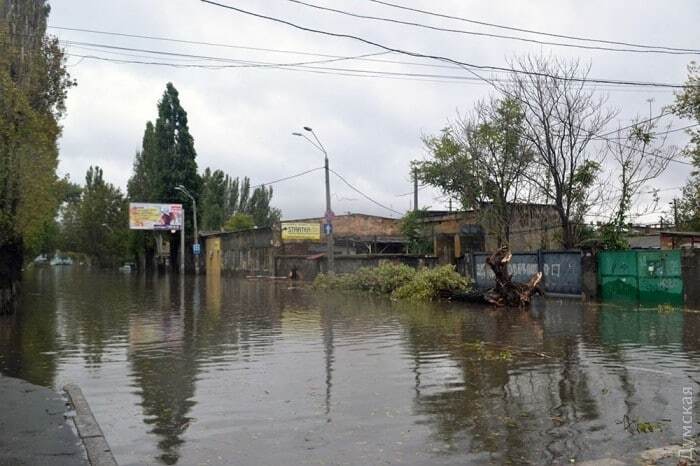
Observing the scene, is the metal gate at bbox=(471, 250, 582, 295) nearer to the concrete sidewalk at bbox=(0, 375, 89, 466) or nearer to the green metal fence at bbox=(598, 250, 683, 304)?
the green metal fence at bbox=(598, 250, 683, 304)

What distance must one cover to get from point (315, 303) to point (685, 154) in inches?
563

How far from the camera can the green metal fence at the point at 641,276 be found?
21.3 meters

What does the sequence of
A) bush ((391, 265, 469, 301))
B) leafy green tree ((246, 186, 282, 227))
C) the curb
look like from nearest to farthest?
the curb, bush ((391, 265, 469, 301)), leafy green tree ((246, 186, 282, 227))

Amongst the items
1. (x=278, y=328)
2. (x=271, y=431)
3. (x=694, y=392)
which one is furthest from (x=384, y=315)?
(x=271, y=431)

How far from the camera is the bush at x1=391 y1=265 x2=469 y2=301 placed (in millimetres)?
25469

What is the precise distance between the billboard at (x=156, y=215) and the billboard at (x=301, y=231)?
1666 cm

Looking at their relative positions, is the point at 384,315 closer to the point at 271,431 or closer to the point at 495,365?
the point at 495,365

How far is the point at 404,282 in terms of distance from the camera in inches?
1096

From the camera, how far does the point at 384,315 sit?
20.1 metres

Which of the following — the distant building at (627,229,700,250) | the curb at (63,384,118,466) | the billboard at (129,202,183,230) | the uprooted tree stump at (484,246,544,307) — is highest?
the billboard at (129,202,183,230)

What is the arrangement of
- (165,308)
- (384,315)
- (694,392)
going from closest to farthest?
(694,392)
(384,315)
(165,308)

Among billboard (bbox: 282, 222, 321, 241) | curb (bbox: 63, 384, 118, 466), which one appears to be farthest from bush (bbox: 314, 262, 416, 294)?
curb (bbox: 63, 384, 118, 466)

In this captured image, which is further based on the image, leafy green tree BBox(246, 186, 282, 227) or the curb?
leafy green tree BBox(246, 186, 282, 227)

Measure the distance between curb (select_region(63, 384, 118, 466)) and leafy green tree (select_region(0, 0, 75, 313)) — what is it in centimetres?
1245
